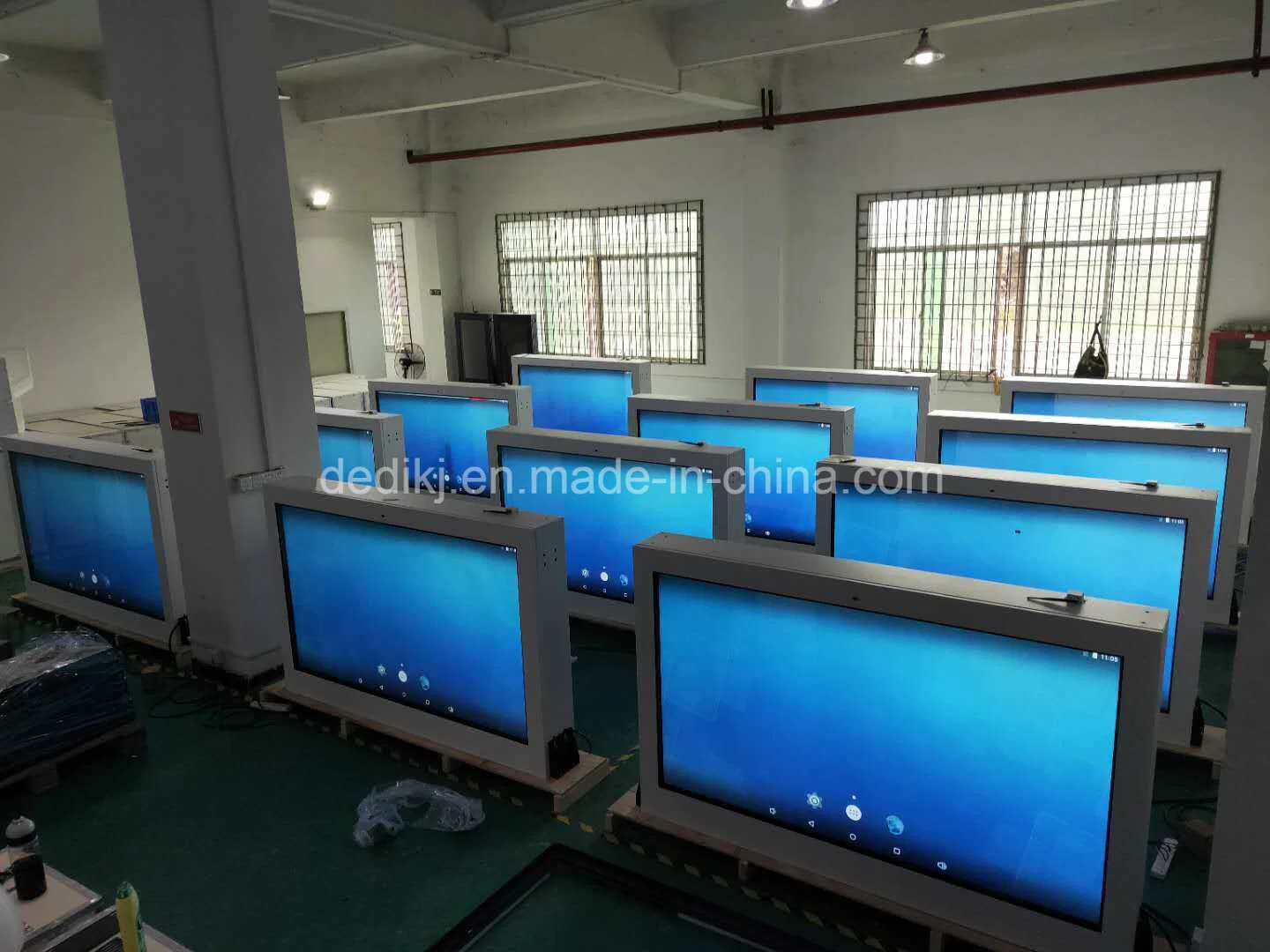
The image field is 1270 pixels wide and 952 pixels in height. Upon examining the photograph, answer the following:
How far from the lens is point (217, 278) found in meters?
3.65

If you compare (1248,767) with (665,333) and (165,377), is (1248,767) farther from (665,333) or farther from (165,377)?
(665,333)

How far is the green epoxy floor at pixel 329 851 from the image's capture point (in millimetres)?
2455

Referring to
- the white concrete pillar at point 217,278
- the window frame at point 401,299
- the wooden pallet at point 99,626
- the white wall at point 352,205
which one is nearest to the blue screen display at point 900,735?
the white concrete pillar at point 217,278

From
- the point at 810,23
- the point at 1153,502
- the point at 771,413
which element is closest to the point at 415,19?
the point at 810,23

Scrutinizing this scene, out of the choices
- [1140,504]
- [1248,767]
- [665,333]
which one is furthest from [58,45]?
[1248,767]

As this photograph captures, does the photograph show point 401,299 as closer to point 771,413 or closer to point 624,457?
point 771,413

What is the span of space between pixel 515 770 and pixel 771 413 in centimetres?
203

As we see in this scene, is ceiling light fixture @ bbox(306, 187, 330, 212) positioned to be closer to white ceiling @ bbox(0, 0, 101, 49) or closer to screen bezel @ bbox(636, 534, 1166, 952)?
white ceiling @ bbox(0, 0, 101, 49)

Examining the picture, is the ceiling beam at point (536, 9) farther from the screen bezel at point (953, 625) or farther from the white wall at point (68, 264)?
the screen bezel at point (953, 625)

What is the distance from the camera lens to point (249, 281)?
12.2ft

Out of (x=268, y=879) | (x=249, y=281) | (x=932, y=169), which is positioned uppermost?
(x=932, y=169)

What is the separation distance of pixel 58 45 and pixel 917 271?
7.50m

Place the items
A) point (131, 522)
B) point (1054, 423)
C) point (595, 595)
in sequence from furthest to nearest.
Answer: point (131, 522), point (595, 595), point (1054, 423)

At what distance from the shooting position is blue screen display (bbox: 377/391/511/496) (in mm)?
5125
